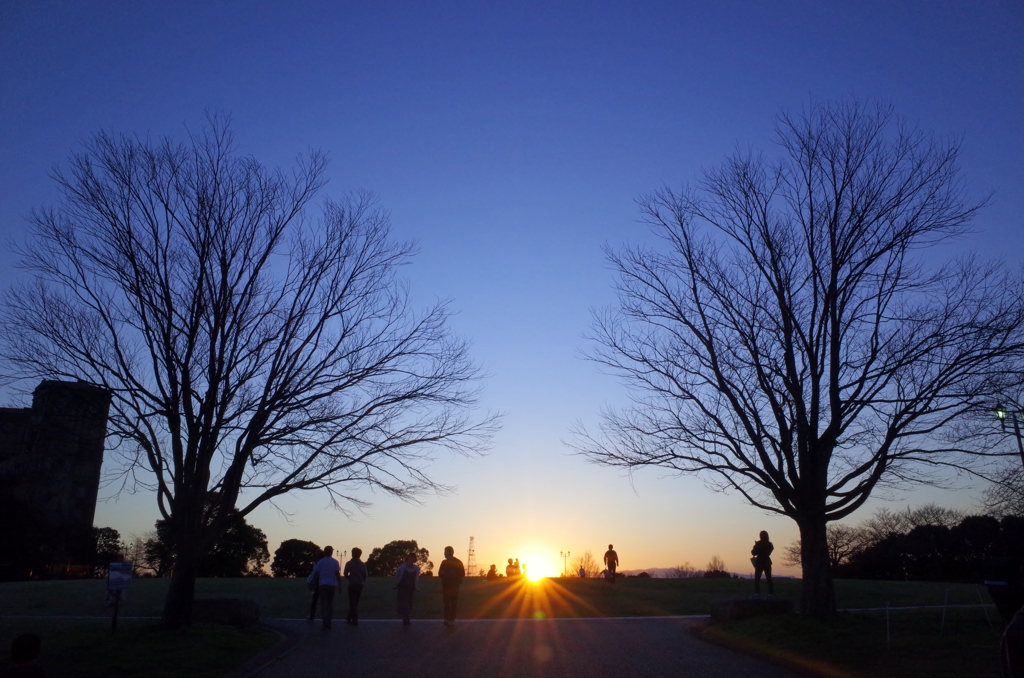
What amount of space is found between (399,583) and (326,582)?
1501 millimetres

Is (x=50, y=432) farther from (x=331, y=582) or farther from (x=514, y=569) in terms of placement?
(x=514, y=569)

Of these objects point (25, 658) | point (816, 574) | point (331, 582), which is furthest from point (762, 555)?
point (25, 658)

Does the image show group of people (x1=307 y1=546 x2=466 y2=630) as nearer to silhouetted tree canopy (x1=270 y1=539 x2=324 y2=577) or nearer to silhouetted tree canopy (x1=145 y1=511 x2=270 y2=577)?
silhouetted tree canopy (x1=145 y1=511 x2=270 y2=577)

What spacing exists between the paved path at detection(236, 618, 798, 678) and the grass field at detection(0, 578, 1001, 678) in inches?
30.5

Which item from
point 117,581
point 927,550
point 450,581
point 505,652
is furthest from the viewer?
point 927,550

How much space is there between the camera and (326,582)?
16.7 meters

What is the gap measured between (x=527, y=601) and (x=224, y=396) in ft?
37.7

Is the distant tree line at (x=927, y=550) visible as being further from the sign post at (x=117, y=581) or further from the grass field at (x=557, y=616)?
the sign post at (x=117, y=581)

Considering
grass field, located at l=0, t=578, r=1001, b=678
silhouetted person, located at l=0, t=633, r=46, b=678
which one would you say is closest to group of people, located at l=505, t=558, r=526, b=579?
grass field, located at l=0, t=578, r=1001, b=678

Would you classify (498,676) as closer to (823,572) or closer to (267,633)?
(267,633)

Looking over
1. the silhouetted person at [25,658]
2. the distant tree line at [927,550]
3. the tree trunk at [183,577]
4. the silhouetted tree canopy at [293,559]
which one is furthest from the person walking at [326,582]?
the silhouetted tree canopy at [293,559]

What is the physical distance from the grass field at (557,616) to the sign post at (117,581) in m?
0.52

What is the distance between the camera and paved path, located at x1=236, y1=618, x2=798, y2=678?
Result: 11.1m

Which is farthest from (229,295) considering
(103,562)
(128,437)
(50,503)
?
(50,503)
